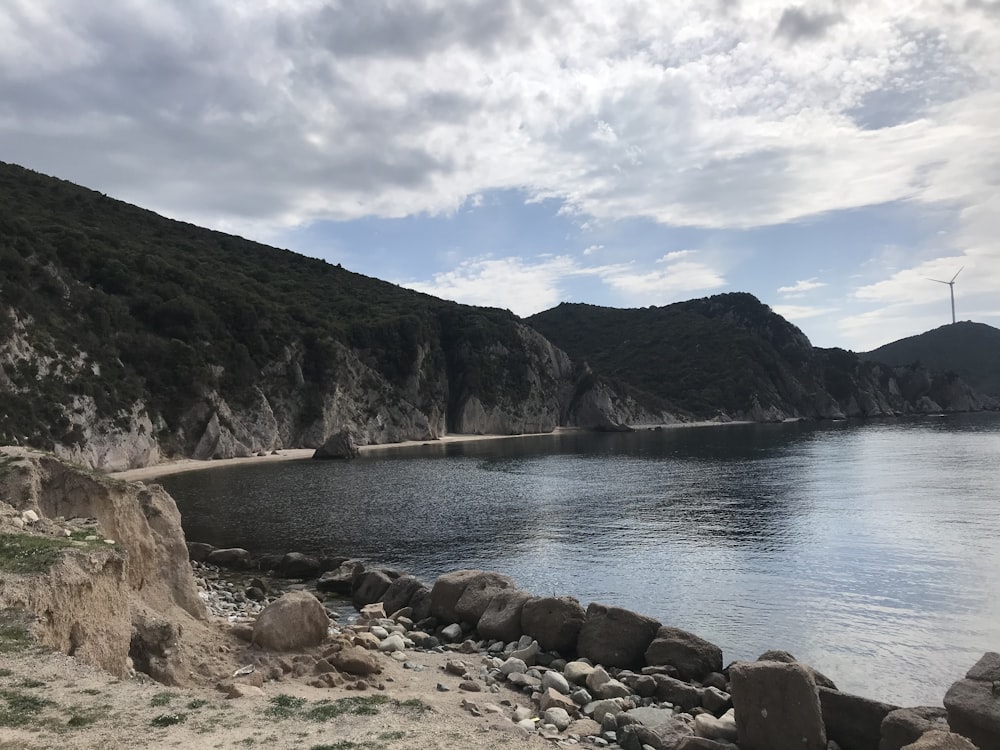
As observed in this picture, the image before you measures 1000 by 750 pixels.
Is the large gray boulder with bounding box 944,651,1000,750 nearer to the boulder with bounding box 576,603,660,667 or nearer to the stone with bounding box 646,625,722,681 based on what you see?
the stone with bounding box 646,625,722,681

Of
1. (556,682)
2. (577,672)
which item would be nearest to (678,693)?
(577,672)

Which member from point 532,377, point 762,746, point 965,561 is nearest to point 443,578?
point 762,746

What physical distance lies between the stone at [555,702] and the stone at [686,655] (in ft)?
13.0

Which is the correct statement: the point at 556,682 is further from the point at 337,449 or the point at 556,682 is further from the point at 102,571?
the point at 337,449

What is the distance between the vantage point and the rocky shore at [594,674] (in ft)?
41.0

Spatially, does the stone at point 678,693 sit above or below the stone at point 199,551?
below

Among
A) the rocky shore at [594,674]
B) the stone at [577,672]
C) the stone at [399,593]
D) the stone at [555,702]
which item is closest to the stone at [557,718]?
the rocky shore at [594,674]

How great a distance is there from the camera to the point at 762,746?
12.7 meters

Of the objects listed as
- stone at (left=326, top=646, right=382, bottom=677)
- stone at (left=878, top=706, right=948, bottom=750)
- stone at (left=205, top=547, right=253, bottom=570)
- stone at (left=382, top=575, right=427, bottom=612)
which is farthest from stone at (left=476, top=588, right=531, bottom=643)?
stone at (left=205, top=547, right=253, bottom=570)

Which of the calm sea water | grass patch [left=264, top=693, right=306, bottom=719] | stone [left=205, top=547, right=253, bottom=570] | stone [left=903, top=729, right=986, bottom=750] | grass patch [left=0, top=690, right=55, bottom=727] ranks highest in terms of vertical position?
grass patch [left=0, top=690, right=55, bottom=727]

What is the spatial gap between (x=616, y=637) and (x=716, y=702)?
379 cm

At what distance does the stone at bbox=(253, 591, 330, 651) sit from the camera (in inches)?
589

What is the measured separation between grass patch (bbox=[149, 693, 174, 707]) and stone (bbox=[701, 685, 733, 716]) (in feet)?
37.7

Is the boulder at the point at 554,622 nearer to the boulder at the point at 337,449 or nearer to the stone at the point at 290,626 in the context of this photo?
the stone at the point at 290,626
